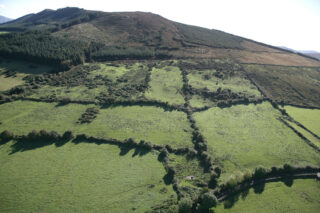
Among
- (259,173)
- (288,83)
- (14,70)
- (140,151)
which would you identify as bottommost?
(140,151)

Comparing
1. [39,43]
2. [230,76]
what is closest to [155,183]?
[230,76]

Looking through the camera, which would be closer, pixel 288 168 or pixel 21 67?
pixel 288 168

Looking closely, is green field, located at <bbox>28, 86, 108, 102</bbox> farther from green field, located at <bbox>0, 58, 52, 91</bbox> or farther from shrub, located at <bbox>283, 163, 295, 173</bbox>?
shrub, located at <bbox>283, 163, 295, 173</bbox>

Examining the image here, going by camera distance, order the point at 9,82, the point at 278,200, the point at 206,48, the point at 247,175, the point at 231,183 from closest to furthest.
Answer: the point at 231,183 → the point at 278,200 → the point at 247,175 → the point at 9,82 → the point at 206,48

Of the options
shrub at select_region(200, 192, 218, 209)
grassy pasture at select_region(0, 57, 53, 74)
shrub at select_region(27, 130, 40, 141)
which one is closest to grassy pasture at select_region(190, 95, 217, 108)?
shrub at select_region(200, 192, 218, 209)

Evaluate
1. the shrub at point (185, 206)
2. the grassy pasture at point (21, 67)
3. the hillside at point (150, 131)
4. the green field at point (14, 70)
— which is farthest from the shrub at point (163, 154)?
the grassy pasture at point (21, 67)

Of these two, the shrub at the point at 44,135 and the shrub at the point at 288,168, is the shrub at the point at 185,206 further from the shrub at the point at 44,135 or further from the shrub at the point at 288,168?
the shrub at the point at 44,135

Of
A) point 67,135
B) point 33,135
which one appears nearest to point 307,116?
point 67,135

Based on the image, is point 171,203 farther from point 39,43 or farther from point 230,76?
point 39,43

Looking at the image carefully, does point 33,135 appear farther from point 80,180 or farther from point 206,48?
point 206,48
